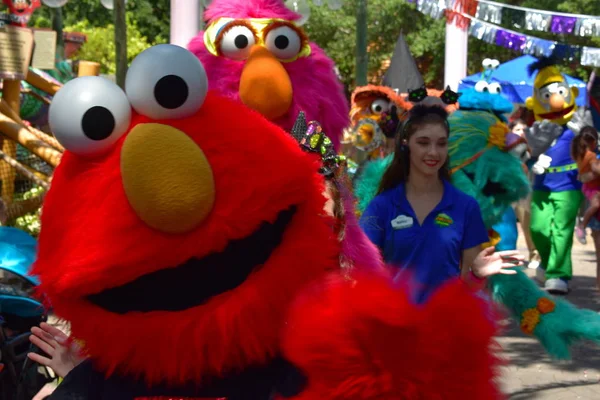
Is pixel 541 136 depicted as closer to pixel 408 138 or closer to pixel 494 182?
pixel 494 182

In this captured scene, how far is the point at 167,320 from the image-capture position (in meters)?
1.86

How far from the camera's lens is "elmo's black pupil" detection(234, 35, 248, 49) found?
505 centimetres

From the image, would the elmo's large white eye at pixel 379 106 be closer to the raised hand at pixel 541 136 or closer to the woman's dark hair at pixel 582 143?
the raised hand at pixel 541 136

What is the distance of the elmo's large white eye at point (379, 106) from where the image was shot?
375 inches

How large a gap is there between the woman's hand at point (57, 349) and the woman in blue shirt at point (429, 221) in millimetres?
1677

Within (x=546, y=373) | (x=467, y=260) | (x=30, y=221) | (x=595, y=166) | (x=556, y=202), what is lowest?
(x=30, y=221)

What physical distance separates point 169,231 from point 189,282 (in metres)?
0.13

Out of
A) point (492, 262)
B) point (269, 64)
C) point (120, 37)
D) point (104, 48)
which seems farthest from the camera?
point (104, 48)

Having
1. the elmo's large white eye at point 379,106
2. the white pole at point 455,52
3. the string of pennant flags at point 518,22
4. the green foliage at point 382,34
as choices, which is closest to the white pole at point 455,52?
the white pole at point 455,52

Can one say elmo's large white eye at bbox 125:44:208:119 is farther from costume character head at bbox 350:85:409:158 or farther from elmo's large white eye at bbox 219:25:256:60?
costume character head at bbox 350:85:409:158

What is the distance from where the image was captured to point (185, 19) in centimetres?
563

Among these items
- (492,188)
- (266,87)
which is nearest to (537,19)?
(492,188)

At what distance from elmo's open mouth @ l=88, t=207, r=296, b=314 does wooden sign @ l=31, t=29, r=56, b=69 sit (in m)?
6.95

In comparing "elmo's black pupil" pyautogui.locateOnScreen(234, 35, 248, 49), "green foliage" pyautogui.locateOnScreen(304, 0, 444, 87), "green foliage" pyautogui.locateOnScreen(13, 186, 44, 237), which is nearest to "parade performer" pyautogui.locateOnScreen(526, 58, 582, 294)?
"elmo's black pupil" pyautogui.locateOnScreen(234, 35, 248, 49)
